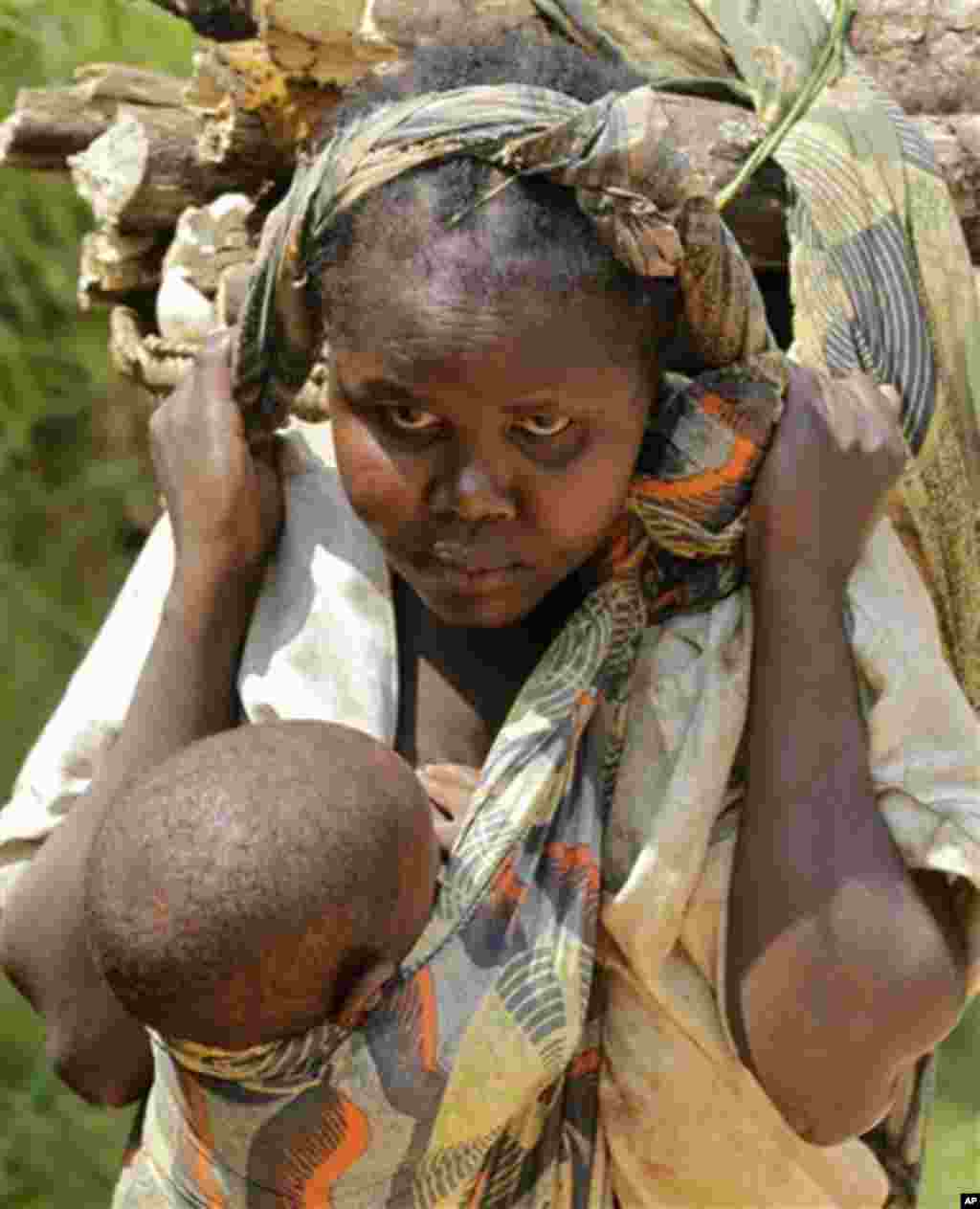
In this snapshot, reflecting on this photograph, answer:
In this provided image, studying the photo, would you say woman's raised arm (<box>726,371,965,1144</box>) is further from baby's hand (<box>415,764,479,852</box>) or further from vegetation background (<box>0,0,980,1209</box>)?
vegetation background (<box>0,0,980,1209</box>)

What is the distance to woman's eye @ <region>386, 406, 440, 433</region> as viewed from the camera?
2.58 m

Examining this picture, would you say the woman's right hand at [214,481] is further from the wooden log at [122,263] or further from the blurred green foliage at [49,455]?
the blurred green foliage at [49,455]

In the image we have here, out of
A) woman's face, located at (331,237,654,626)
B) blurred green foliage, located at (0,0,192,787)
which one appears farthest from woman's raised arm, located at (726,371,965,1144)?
blurred green foliage, located at (0,0,192,787)

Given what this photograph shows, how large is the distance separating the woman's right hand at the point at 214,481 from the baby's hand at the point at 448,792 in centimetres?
26

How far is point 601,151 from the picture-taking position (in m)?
2.53

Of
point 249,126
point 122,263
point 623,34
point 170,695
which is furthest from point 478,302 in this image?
point 122,263

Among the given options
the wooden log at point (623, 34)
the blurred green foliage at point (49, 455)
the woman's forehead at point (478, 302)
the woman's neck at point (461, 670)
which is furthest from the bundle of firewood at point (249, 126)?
the blurred green foliage at point (49, 455)

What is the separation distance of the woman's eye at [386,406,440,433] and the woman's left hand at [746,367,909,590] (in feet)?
1.15

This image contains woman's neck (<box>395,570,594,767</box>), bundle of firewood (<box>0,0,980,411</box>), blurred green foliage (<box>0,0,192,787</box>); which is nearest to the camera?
woman's neck (<box>395,570,594,767</box>)

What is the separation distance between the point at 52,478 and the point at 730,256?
3.54 metres

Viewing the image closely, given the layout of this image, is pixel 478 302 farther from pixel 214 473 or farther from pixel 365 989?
pixel 365 989

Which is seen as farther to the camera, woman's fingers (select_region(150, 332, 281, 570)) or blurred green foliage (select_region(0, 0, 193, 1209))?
blurred green foliage (select_region(0, 0, 193, 1209))

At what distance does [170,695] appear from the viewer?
2.79 m

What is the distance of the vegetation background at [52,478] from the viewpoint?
5348 mm
